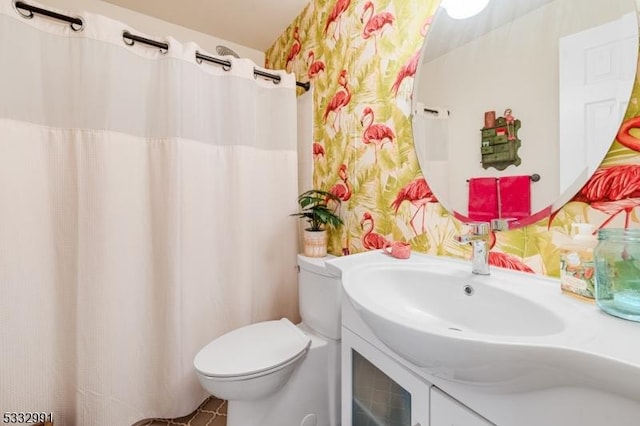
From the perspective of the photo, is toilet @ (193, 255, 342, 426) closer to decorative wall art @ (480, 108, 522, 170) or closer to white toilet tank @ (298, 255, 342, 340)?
white toilet tank @ (298, 255, 342, 340)

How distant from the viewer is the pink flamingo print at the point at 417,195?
99cm

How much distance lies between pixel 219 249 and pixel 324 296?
2.08 feet

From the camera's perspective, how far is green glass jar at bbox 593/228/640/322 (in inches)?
19.8

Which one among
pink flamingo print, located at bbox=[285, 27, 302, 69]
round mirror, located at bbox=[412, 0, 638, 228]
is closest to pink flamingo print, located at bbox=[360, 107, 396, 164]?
round mirror, located at bbox=[412, 0, 638, 228]

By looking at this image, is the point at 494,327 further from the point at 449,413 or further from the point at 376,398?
the point at 376,398

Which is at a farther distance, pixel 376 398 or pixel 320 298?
pixel 320 298

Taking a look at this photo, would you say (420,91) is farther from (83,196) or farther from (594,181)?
(83,196)

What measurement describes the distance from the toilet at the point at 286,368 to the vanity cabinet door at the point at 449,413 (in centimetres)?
53

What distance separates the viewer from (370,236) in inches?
48.7

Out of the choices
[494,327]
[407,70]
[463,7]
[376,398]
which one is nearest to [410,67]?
[407,70]

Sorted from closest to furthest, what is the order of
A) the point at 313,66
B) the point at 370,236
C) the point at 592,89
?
the point at 592,89 < the point at 370,236 < the point at 313,66

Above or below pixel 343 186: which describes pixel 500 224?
below

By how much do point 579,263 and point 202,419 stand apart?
1.64m

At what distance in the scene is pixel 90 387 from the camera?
3.68 feet
